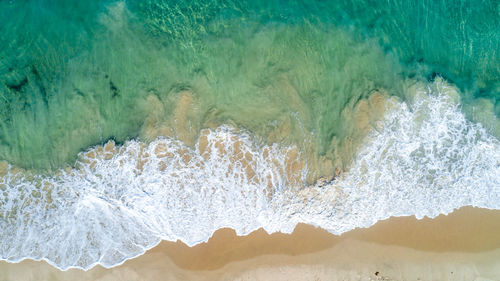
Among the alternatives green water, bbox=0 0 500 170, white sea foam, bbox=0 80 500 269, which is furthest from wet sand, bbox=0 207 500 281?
green water, bbox=0 0 500 170

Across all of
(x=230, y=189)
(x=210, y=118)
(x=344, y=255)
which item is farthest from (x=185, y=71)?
(x=344, y=255)

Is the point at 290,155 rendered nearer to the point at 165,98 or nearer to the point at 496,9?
the point at 165,98

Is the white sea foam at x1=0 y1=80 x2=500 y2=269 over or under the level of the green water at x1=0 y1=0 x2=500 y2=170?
under

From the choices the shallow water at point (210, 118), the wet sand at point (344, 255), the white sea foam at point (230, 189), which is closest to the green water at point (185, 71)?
the shallow water at point (210, 118)

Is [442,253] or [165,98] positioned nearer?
[165,98]

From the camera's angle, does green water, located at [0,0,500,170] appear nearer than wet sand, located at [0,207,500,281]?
Yes

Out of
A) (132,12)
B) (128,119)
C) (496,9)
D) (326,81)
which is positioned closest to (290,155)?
(326,81)

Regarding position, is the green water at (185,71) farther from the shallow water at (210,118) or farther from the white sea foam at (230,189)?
the white sea foam at (230,189)

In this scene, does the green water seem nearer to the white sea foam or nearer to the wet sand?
the white sea foam
